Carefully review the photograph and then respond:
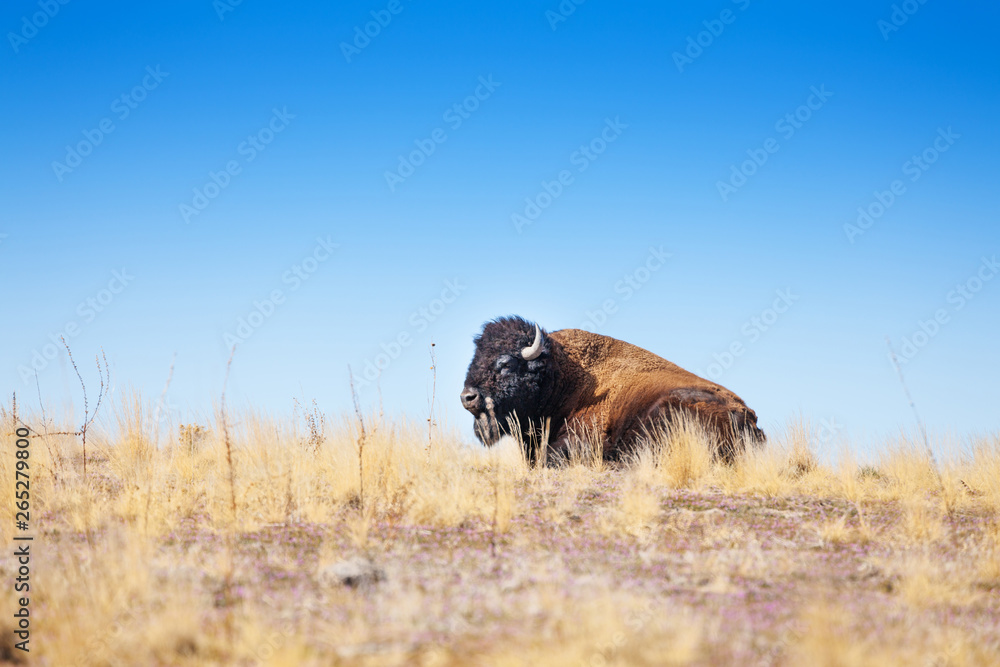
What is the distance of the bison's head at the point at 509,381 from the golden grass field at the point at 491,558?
118 centimetres

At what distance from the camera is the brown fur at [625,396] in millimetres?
10625

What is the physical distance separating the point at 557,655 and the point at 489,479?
226 inches

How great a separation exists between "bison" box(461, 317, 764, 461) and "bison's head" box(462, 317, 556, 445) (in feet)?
0.06

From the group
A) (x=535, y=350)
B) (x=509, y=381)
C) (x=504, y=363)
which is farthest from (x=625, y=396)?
(x=504, y=363)

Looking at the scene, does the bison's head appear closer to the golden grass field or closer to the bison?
the bison

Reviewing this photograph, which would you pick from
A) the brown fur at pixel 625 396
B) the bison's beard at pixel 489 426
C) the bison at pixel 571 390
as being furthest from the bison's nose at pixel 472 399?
the brown fur at pixel 625 396

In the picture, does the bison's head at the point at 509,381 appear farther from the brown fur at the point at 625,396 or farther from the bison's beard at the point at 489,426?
the brown fur at the point at 625,396

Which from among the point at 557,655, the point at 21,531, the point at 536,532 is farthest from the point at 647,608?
the point at 21,531

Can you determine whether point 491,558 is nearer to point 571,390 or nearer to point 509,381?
point 509,381

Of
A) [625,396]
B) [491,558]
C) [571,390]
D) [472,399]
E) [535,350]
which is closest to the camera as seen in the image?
[491,558]

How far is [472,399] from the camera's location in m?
11.7

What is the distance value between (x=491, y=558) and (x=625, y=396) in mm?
5980

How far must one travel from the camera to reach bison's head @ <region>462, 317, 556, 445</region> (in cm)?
1158

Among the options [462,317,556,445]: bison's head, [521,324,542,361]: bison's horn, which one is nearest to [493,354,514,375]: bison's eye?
[462,317,556,445]: bison's head
